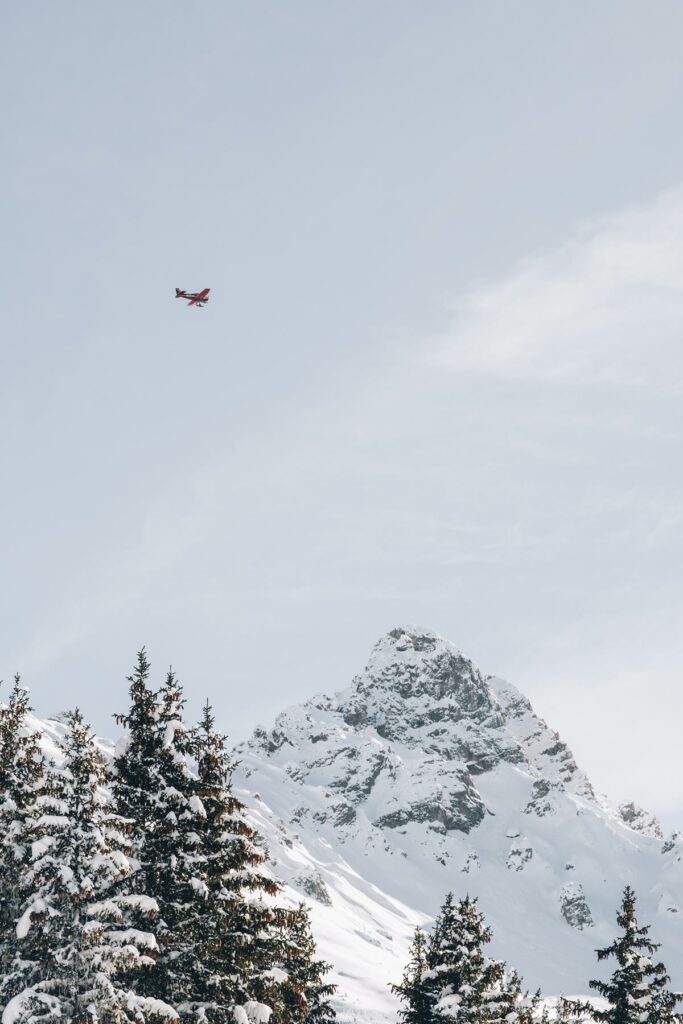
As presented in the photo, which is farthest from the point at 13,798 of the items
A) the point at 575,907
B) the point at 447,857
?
the point at 447,857

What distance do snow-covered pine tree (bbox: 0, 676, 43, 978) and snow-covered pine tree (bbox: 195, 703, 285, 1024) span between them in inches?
146

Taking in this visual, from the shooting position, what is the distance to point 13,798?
79.2ft

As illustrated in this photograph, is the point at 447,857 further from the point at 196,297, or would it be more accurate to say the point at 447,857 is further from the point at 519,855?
the point at 196,297

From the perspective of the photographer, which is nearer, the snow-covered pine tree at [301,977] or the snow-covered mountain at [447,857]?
the snow-covered pine tree at [301,977]

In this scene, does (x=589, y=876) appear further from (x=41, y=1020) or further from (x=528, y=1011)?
(x=41, y=1020)

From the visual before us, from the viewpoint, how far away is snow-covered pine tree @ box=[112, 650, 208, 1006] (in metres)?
22.8

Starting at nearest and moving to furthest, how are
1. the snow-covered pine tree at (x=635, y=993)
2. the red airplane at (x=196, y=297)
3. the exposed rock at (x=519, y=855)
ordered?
A: the snow-covered pine tree at (x=635, y=993)
the red airplane at (x=196, y=297)
the exposed rock at (x=519, y=855)

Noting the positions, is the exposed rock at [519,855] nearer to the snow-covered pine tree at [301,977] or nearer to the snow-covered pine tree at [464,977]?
the snow-covered pine tree at [301,977]

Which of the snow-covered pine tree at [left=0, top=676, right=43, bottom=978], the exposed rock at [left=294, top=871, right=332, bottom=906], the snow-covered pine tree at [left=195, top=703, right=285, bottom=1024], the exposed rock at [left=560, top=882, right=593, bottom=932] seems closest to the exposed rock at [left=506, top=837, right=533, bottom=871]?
the exposed rock at [left=560, top=882, right=593, bottom=932]

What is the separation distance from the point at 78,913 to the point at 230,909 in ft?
9.78

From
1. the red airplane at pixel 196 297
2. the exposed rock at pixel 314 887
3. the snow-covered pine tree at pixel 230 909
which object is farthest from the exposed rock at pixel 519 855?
the snow-covered pine tree at pixel 230 909

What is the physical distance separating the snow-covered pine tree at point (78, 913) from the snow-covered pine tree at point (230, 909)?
148cm

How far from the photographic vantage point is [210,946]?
892 inches

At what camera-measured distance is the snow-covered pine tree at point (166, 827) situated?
22781mm
